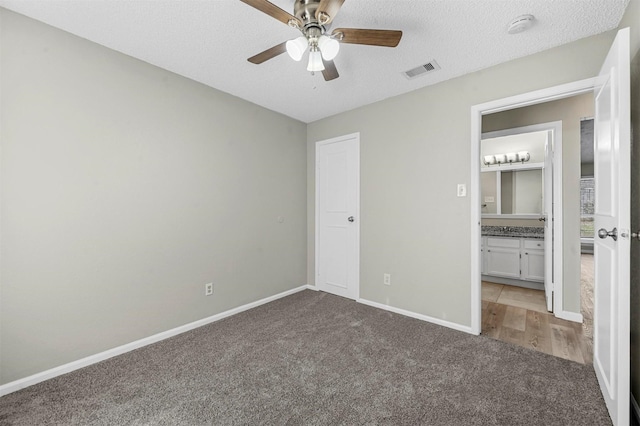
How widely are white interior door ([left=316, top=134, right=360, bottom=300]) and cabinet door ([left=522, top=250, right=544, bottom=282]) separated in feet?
8.29

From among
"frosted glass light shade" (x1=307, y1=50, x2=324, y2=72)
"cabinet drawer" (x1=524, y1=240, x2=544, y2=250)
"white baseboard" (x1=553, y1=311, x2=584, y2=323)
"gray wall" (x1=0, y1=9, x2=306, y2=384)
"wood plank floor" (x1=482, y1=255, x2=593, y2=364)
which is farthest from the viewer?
"cabinet drawer" (x1=524, y1=240, x2=544, y2=250)

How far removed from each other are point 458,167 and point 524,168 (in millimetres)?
2706

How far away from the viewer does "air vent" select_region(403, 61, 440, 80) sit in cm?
250

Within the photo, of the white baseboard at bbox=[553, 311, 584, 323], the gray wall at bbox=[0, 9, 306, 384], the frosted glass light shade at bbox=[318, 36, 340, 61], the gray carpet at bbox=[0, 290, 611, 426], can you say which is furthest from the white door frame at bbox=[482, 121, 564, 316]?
the gray wall at bbox=[0, 9, 306, 384]

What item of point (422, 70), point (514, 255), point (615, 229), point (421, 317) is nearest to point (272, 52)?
point (422, 70)

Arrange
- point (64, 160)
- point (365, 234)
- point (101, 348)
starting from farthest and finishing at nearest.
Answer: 1. point (365, 234)
2. point (101, 348)
3. point (64, 160)

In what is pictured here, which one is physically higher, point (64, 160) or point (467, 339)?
point (64, 160)

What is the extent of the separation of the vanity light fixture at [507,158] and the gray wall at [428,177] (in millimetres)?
2643

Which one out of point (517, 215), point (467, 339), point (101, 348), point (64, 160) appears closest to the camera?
point (64, 160)

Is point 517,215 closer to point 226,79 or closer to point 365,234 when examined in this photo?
point 365,234

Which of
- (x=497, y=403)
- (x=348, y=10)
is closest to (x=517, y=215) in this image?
(x=497, y=403)

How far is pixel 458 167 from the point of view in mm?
2758

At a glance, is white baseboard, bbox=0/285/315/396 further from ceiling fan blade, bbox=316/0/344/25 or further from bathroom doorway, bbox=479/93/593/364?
ceiling fan blade, bbox=316/0/344/25

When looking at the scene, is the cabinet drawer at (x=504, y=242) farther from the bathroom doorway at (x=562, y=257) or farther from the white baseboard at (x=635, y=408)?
the white baseboard at (x=635, y=408)
